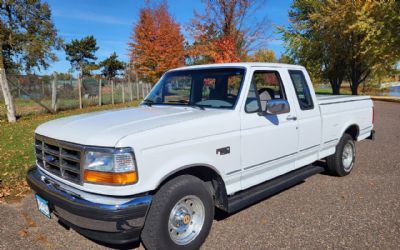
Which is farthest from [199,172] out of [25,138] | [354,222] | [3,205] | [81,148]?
[25,138]

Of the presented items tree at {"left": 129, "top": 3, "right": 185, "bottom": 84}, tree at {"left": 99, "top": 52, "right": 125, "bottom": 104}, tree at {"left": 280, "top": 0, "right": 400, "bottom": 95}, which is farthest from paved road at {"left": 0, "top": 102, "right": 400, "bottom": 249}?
tree at {"left": 99, "top": 52, "right": 125, "bottom": 104}

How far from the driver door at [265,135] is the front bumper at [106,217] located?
145cm

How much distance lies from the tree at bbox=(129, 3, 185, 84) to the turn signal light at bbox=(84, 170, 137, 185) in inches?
739

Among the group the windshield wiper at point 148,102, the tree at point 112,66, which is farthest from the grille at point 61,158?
the tree at point 112,66

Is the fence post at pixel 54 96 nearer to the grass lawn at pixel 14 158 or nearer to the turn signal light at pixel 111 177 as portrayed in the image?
the grass lawn at pixel 14 158

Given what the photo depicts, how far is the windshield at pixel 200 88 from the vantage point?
161 inches

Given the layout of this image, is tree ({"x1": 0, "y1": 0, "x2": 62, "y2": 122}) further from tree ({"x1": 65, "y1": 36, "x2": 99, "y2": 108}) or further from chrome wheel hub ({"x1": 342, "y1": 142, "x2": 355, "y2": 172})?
tree ({"x1": 65, "y1": 36, "x2": 99, "y2": 108})

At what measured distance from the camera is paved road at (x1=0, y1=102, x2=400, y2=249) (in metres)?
3.57

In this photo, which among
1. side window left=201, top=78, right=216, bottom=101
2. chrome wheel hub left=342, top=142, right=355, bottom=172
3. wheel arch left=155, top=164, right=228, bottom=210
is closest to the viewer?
wheel arch left=155, top=164, right=228, bottom=210

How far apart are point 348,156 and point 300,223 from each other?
8.68 ft

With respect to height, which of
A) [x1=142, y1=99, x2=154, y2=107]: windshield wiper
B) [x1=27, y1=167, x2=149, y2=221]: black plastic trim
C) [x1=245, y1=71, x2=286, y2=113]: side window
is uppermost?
[x1=245, y1=71, x2=286, y2=113]: side window

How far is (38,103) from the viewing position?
1483 centimetres

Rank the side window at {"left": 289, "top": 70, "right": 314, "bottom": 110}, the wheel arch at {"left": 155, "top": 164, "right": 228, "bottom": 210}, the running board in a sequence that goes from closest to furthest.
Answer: the wheel arch at {"left": 155, "top": 164, "right": 228, "bottom": 210} < the running board < the side window at {"left": 289, "top": 70, "right": 314, "bottom": 110}

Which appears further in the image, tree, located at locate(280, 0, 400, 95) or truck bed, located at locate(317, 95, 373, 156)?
tree, located at locate(280, 0, 400, 95)
